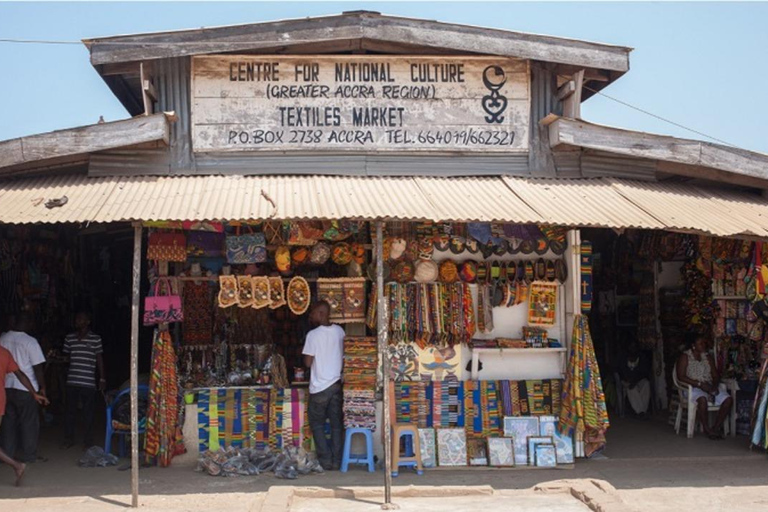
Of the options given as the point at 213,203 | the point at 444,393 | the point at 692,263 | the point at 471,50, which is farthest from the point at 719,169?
the point at 213,203

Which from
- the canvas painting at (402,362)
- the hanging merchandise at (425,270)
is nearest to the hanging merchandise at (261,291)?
the canvas painting at (402,362)

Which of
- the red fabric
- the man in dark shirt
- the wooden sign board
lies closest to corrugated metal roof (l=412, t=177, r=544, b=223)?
the wooden sign board

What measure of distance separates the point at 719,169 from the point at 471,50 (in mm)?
3070

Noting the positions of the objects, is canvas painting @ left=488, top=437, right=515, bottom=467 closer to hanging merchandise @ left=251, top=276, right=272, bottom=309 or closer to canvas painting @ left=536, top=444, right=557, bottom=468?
canvas painting @ left=536, top=444, right=557, bottom=468

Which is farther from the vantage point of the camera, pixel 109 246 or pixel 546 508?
pixel 109 246

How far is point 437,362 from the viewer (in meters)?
9.45

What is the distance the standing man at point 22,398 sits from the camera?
9.09 metres

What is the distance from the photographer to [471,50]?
31.0 feet

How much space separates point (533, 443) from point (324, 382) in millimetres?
2381

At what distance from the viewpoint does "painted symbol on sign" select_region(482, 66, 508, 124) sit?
9688mm

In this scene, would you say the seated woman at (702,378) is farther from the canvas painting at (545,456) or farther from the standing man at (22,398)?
the standing man at (22,398)

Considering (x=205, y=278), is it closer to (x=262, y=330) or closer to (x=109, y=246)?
(x=262, y=330)

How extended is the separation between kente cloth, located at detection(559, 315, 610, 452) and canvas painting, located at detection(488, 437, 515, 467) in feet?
1.97

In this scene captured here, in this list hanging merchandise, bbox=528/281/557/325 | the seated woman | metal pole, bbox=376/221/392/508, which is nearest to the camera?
metal pole, bbox=376/221/392/508
